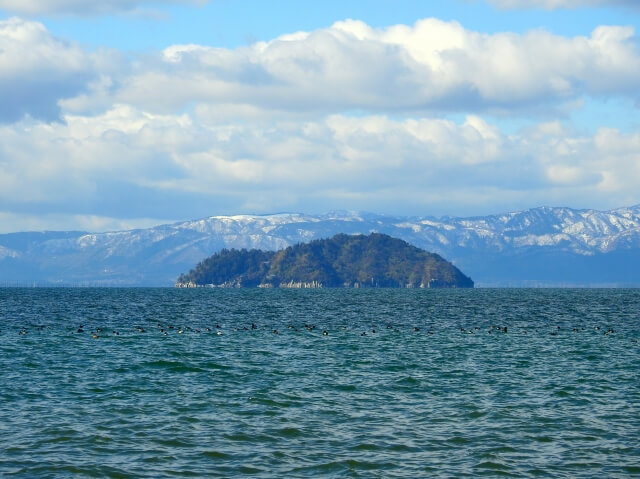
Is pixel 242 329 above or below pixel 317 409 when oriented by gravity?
above

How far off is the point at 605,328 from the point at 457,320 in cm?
2610

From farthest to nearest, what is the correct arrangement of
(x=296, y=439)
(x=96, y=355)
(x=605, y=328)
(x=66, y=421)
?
(x=605, y=328) → (x=96, y=355) → (x=66, y=421) → (x=296, y=439)

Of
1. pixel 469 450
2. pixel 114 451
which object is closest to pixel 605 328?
pixel 469 450

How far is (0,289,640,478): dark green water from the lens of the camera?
33969 millimetres

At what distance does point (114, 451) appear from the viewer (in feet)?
116

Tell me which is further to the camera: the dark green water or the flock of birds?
the flock of birds

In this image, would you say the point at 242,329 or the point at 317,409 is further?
the point at 242,329

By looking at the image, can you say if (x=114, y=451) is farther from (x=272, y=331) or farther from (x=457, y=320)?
(x=457, y=320)

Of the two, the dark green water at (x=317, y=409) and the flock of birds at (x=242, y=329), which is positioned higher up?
the flock of birds at (x=242, y=329)

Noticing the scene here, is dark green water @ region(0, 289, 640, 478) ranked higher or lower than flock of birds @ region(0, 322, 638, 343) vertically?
lower

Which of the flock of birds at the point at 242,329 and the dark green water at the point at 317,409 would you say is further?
the flock of birds at the point at 242,329

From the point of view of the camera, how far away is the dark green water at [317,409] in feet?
111

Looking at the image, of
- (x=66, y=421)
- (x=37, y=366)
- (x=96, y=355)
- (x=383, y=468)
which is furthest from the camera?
(x=96, y=355)

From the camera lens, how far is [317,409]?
44719mm
